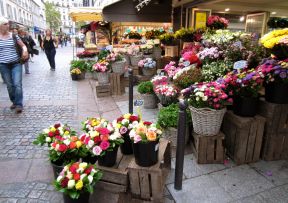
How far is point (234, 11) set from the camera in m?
9.49

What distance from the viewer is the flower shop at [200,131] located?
7.49 ft

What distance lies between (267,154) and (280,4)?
7.27 metres

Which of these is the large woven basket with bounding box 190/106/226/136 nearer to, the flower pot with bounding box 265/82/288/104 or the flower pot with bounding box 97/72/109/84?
the flower pot with bounding box 265/82/288/104

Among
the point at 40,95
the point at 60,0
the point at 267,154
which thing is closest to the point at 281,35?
the point at 267,154

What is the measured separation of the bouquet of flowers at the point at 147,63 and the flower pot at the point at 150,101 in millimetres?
1686

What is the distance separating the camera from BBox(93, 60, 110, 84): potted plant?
6.21 metres

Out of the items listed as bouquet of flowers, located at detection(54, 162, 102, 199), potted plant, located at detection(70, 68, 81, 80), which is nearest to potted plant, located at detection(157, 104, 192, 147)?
bouquet of flowers, located at detection(54, 162, 102, 199)

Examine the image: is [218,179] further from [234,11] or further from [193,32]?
[234,11]

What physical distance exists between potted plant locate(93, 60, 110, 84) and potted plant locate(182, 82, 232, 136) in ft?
11.9

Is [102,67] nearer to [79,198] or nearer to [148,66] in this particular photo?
[148,66]

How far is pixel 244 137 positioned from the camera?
296 cm

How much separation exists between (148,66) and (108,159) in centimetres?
459

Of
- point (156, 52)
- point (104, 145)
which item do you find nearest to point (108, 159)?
point (104, 145)

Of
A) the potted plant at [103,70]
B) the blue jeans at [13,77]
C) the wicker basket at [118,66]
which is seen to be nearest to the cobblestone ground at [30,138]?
the blue jeans at [13,77]
